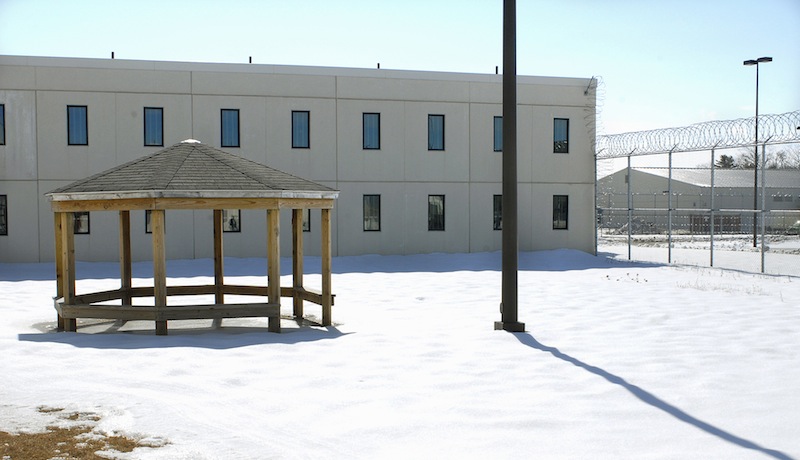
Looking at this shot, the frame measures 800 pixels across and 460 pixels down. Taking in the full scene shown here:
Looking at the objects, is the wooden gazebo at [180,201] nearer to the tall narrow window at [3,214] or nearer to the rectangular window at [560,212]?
the tall narrow window at [3,214]

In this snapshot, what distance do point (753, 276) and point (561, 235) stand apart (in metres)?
8.59

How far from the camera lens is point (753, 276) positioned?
21281 millimetres

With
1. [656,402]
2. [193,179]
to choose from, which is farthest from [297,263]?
[656,402]

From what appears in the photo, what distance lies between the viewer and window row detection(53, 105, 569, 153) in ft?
82.7

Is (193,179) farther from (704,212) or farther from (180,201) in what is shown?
(704,212)

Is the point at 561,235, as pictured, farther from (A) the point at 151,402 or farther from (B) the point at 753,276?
(A) the point at 151,402

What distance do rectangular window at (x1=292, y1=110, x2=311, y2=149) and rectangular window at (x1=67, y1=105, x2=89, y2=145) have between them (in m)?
6.56

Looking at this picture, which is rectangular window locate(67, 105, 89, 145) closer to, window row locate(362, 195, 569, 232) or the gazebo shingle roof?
window row locate(362, 195, 569, 232)

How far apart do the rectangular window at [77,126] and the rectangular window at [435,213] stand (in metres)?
11.5

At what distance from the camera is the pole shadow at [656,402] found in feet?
21.1

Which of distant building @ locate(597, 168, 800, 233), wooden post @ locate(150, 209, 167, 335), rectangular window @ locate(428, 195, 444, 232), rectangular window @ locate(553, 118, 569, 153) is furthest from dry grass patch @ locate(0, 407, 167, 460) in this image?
distant building @ locate(597, 168, 800, 233)

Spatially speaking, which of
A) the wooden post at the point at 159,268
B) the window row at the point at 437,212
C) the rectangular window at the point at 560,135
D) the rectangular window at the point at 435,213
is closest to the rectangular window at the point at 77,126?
the window row at the point at 437,212

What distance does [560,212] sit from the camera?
29.0 metres

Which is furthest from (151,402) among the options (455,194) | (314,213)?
(455,194)
